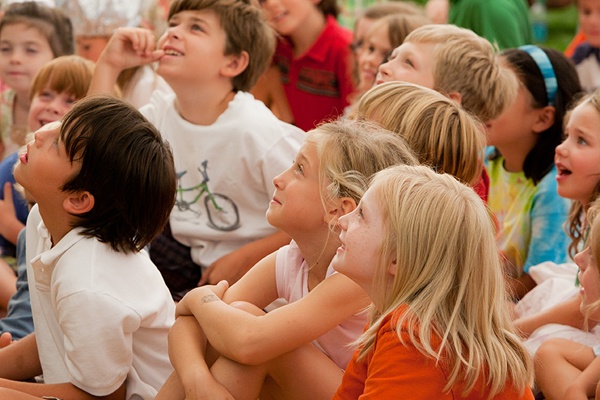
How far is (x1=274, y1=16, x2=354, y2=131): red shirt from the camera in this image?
421 cm

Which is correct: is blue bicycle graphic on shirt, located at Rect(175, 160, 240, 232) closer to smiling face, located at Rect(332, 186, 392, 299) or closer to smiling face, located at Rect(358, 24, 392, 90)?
smiling face, located at Rect(358, 24, 392, 90)

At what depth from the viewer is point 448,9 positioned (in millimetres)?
5172

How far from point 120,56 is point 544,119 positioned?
141cm

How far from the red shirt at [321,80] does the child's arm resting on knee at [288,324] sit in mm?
2171

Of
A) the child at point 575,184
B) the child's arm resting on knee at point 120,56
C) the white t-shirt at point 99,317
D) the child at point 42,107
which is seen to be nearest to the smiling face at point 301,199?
the white t-shirt at point 99,317

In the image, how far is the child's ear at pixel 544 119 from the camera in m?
3.14

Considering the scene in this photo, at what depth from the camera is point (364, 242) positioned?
1.85 m

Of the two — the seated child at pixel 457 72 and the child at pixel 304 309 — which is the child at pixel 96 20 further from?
the child at pixel 304 309

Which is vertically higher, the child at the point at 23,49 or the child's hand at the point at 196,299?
the child's hand at the point at 196,299

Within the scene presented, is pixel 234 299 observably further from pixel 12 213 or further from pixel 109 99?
pixel 12 213

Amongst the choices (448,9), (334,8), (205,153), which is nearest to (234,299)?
(205,153)

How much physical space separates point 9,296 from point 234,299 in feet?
3.40

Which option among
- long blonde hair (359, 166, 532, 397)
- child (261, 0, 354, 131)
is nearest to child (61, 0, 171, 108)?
child (261, 0, 354, 131)

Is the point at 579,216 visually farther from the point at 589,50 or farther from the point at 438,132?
the point at 589,50
